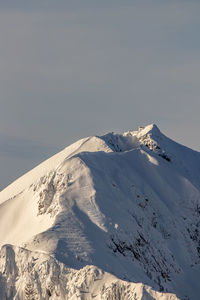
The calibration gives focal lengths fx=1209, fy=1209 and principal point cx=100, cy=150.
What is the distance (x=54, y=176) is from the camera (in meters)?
137

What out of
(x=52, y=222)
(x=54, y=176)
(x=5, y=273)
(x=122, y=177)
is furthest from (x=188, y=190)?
(x=5, y=273)

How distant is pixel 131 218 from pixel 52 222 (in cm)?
1103

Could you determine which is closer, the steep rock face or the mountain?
the steep rock face

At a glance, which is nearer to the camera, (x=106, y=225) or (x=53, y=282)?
(x=53, y=282)

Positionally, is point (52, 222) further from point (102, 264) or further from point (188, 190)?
point (188, 190)

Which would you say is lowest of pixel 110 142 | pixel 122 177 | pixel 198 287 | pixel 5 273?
pixel 198 287

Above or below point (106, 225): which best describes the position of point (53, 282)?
below

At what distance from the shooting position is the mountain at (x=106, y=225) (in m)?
111

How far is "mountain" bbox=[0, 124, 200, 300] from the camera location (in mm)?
110562

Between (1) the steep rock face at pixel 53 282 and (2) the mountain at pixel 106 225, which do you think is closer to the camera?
(1) the steep rock face at pixel 53 282

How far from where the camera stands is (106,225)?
408ft

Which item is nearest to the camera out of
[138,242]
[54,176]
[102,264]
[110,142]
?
[102,264]

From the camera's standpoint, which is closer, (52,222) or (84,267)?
(84,267)

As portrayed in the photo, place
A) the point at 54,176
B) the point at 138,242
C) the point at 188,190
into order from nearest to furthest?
the point at 138,242, the point at 54,176, the point at 188,190
